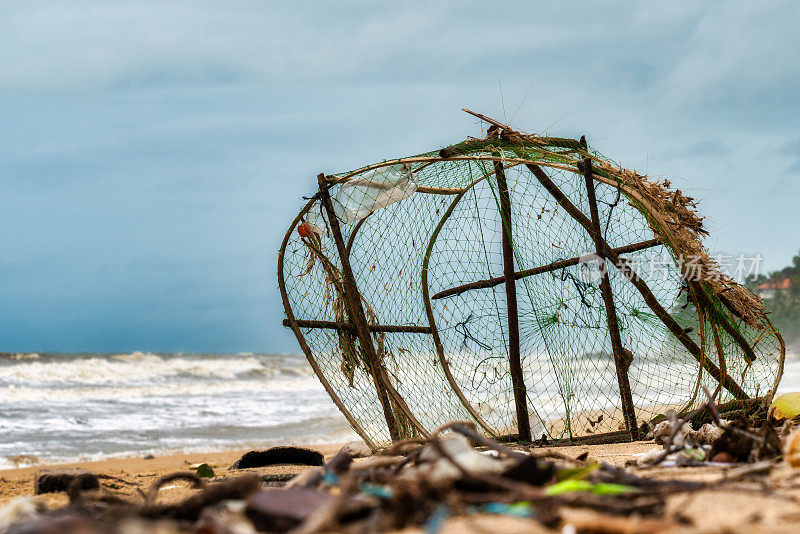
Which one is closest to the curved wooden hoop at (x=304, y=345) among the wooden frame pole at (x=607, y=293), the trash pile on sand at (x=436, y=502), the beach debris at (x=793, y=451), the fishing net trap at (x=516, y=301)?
the fishing net trap at (x=516, y=301)

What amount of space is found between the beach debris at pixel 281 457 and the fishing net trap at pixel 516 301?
1.94ft

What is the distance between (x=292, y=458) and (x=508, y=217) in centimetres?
251

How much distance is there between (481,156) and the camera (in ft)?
16.3

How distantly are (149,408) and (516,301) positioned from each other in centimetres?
1028

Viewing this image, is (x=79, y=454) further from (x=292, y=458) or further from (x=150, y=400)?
(x=150, y=400)

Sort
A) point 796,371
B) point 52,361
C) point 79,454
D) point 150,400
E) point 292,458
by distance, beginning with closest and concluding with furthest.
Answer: point 292,458
point 79,454
point 150,400
point 796,371
point 52,361

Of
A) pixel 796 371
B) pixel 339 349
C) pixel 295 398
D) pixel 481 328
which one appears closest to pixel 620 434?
pixel 481 328

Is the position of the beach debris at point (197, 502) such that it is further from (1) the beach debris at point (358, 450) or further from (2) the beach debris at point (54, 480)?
(1) the beach debris at point (358, 450)

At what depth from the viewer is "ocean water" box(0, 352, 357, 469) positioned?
9.54 metres

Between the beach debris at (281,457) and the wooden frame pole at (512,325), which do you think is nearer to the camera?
the beach debris at (281,457)

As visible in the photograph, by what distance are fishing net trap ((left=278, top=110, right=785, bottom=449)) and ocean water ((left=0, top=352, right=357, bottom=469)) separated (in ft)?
15.2

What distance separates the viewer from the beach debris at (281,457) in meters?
5.18

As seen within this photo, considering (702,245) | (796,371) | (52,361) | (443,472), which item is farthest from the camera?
(52,361)

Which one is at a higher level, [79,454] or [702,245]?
[702,245]
